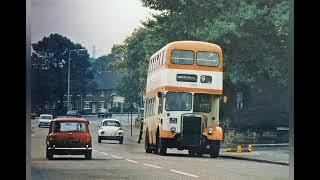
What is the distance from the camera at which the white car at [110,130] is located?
6.97m

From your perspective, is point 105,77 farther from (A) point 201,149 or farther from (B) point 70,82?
(A) point 201,149

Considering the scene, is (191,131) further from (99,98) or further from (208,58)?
(99,98)

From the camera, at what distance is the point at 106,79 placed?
719 cm

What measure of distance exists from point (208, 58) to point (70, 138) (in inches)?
69.6

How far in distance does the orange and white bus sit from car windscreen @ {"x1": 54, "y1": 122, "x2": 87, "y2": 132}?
75cm

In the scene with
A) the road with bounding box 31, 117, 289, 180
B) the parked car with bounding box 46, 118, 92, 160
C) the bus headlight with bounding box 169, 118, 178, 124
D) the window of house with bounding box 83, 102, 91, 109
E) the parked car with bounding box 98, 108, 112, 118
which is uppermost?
the window of house with bounding box 83, 102, 91, 109

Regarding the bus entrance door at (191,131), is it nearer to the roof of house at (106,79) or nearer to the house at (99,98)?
the house at (99,98)

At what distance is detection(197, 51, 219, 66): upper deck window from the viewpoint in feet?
23.9

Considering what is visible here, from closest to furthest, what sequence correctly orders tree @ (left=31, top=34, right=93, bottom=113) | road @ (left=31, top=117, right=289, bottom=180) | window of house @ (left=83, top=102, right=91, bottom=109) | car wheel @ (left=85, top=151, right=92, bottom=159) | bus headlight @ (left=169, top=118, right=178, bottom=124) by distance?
road @ (left=31, top=117, right=289, bottom=180), tree @ (left=31, top=34, right=93, bottom=113), car wheel @ (left=85, top=151, right=92, bottom=159), window of house @ (left=83, top=102, right=91, bottom=109), bus headlight @ (left=169, top=118, right=178, bottom=124)

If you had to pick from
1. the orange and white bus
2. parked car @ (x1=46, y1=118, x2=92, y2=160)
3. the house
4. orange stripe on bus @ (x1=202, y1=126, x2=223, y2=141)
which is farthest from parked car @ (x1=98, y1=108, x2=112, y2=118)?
orange stripe on bus @ (x1=202, y1=126, x2=223, y2=141)

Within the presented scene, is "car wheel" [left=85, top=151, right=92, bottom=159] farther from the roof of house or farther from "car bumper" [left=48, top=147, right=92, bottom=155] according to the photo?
the roof of house

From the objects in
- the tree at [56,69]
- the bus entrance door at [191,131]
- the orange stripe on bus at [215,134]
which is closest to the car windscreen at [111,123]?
the tree at [56,69]
